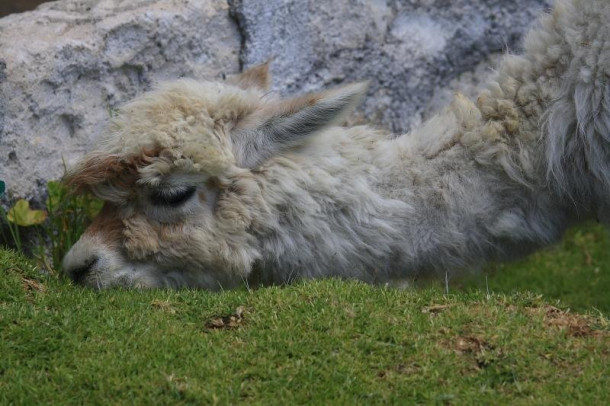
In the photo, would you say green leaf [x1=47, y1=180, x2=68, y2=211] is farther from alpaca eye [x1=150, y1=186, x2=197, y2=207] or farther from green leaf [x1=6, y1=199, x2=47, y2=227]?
alpaca eye [x1=150, y1=186, x2=197, y2=207]

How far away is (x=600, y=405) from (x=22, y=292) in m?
2.59

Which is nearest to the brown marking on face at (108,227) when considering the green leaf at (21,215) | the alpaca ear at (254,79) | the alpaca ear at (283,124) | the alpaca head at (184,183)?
the alpaca head at (184,183)

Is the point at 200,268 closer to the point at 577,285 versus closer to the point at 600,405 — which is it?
the point at 600,405

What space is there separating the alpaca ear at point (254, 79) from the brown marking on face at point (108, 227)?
3.65 feet

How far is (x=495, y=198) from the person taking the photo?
4863 mm

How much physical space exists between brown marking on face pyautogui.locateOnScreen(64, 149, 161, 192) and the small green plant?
3.54 ft

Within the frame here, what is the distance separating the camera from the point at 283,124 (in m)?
4.91

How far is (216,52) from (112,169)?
2404 millimetres

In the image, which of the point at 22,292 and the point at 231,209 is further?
the point at 231,209

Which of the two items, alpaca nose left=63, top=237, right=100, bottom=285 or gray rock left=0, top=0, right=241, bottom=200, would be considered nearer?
alpaca nose left=63, top=237, right=100, bottom=285

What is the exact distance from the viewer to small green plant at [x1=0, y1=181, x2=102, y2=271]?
236 inches

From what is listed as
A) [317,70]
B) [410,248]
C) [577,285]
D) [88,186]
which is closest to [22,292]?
[88,186]

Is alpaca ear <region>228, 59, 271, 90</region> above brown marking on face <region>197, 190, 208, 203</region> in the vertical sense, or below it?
above

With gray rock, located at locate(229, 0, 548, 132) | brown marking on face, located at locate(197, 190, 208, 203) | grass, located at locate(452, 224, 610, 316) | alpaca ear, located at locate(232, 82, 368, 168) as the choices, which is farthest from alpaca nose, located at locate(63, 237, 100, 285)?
grass, located at locate(452, 224, 610, 316)
